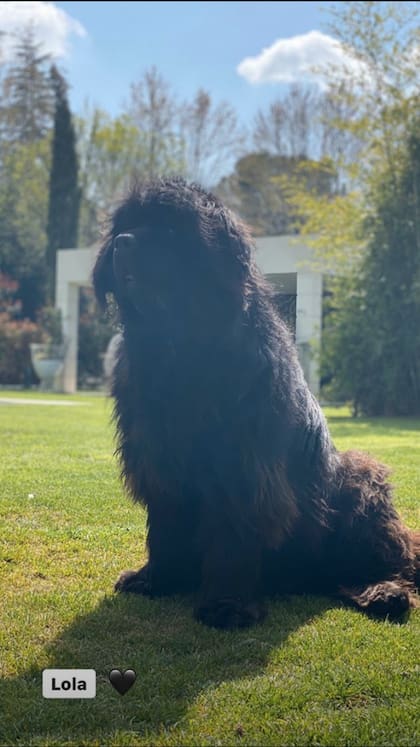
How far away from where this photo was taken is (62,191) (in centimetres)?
2877

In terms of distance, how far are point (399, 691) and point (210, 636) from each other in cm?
72

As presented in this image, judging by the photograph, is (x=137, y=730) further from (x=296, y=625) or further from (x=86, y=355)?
(x=86, y=355)

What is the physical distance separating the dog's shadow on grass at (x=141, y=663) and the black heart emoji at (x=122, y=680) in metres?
0.03

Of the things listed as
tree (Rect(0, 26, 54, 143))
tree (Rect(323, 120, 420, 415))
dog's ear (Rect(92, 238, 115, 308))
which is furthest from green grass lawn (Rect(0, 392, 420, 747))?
tree (Rect(0, 26, 54, 143))

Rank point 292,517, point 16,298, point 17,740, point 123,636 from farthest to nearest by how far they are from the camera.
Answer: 1. point 16,298
2. point 292,517
3. point 123,636
4. point 17,740

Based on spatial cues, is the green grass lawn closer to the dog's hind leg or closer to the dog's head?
the dog's hind leg

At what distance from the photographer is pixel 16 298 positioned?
1206 inches

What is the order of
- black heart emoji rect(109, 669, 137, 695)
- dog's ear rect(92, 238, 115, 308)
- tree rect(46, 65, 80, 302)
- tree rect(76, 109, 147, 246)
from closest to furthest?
black heart emoji rect(109, 669, 137, 695) → dog's ear rect(92, 238, 115, 308) → tree rect(46, 65, 80, 302) → tree rect(76, 109, 147, 246)

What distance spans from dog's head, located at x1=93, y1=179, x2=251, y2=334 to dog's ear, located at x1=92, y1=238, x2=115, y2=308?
0.12 metres

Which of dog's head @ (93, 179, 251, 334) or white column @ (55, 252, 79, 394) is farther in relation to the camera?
white column @ (55, 252, 79, 394)

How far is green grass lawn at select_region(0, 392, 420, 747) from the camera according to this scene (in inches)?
78.5

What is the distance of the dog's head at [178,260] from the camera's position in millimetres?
2689

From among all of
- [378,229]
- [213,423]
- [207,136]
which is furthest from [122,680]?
[207,136]

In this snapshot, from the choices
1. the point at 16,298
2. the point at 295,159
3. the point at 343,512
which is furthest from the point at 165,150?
the point at 343,512
